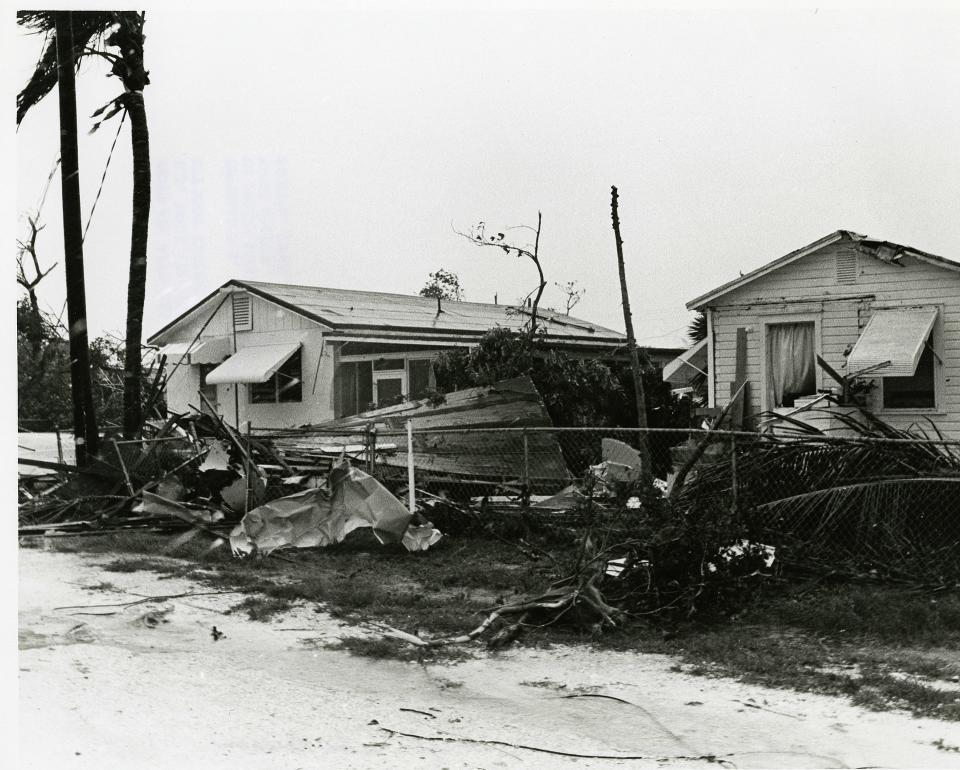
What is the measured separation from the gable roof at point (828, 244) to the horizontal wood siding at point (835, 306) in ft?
0.49

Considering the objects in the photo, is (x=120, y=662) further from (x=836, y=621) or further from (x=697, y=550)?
(x=836, y=621)

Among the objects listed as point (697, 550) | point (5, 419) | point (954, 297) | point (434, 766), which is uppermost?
point (954, 297)

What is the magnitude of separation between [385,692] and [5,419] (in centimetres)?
304

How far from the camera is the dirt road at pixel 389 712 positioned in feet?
15.1

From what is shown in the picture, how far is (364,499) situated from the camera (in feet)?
32.7

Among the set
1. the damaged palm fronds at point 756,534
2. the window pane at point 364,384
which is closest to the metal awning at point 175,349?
the window pane at point 364,384

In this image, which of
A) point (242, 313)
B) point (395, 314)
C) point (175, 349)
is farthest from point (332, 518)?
point (175, 349)

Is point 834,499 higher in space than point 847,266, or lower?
lower

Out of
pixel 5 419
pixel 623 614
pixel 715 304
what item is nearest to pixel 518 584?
pixel 623 614

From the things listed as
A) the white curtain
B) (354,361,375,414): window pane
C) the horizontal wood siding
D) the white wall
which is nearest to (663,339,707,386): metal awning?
the horizontal wood siding

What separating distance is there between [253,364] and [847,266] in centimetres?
1116

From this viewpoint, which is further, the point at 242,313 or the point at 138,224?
the point at 242,313

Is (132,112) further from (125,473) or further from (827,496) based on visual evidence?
(827,496)

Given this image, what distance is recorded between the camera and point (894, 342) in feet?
44.3
